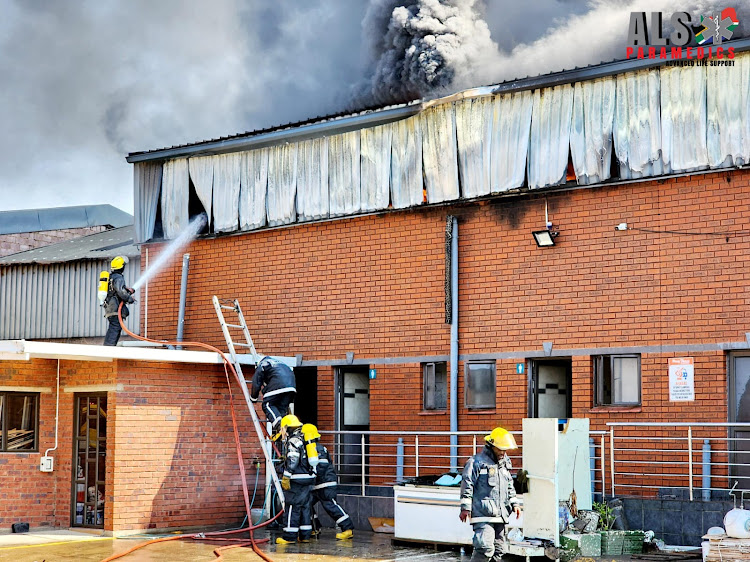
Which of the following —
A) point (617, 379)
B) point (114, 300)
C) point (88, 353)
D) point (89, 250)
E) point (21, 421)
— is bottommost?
point (21, 421)

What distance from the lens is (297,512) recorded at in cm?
1511

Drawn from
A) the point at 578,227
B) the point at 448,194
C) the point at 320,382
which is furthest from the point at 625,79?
the point at 320,382

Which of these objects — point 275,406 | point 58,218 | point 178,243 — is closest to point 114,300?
point 275,406

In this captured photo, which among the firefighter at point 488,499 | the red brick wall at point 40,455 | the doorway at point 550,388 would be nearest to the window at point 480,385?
the doorway at point 550,388

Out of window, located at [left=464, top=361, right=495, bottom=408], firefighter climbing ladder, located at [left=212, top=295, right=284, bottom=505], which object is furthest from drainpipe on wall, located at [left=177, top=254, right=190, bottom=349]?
window, located at [left=464, top=361, right=495, bottom=408]

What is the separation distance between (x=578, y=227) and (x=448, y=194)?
2506 mm

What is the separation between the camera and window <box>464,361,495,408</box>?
16.7 meters

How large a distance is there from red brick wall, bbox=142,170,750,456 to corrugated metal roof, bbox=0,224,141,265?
10.2 ft

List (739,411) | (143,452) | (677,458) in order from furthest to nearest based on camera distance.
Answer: (143,452)
(677,458)
(739,411)

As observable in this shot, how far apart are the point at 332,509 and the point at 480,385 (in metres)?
3.18

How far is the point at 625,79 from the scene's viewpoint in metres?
15.5

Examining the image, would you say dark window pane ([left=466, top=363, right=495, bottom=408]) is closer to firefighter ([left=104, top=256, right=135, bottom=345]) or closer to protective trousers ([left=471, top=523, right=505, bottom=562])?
protective trousers ([left=471, top=523, right=505, bottom=562])

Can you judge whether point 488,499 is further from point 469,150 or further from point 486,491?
point 469,150

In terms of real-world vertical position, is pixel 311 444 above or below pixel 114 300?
below
